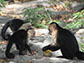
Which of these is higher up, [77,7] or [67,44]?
[77,7]

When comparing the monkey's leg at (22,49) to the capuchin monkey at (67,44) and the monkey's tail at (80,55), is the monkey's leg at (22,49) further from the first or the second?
A: the monkey's tail at (80,55)

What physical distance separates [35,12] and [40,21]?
0.62 metres

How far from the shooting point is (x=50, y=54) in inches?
281

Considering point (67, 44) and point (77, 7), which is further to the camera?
point (77, 7)

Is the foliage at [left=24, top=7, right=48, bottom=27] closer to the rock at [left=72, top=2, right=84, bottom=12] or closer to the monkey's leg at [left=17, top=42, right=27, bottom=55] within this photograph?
the rock at [left=72, top=2, right=84, bottom=12]

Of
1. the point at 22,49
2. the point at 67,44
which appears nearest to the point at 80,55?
the point at 67,44

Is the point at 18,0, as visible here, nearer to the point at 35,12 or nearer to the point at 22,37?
the point at 35,12

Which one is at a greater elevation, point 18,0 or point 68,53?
point 18,0

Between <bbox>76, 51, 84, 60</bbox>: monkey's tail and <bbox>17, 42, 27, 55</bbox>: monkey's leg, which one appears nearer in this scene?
<bbox>76, 51, 84, 60</bbox>: monkey's tail

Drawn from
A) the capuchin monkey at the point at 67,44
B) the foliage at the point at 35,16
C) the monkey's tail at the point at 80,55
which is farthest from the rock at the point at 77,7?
the monkey's tail at the point at 80,55

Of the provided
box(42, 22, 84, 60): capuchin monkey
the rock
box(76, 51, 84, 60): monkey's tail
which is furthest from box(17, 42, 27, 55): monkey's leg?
the rock

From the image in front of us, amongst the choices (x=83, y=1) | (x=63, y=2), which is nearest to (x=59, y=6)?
(x=63, y=2)

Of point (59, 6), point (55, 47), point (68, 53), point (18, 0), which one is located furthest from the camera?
point (18, 0)

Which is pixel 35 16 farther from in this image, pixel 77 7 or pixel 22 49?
pixel 77 7
